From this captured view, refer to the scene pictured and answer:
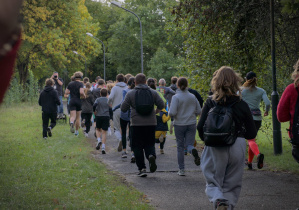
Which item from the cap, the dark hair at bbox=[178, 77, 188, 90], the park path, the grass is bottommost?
the park path

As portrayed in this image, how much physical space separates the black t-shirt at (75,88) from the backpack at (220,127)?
11.7 meters

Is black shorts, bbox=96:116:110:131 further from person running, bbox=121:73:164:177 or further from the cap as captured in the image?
the cap

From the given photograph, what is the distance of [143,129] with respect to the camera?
9023 millimetres

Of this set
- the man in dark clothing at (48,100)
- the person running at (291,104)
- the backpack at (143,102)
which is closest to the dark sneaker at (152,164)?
the backpack at (143,102)

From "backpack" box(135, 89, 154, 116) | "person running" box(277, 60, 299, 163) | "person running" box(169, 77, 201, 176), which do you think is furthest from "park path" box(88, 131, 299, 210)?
"backpack" box(135, 89, 154, 116)

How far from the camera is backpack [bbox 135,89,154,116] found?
8930 millimetres

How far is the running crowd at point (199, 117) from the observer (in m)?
5.01

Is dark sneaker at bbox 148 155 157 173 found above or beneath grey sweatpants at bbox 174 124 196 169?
beneath

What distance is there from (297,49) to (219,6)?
224 centimetres

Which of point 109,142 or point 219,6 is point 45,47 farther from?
point 219,6

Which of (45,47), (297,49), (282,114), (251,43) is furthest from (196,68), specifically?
(45,47)

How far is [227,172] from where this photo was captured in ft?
16.6

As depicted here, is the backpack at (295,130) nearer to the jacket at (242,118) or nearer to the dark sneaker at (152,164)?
the jacket at (242,118)

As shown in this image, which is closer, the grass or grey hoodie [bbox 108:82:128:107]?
the grass
